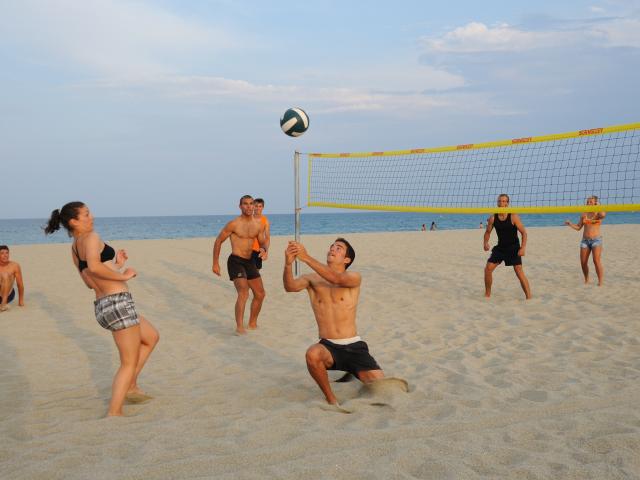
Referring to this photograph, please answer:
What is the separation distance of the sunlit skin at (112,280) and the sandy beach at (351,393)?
20 cm

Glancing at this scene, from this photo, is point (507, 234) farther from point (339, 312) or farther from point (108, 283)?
point (108, 283)

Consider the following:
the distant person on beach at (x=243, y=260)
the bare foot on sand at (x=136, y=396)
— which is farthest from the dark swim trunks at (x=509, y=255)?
the bare foot on sand at (x=136, y=396)

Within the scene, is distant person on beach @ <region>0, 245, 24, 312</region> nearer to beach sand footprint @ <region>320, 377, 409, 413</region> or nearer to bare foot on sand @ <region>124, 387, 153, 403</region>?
bare foot on sand @ <region>124, 387, 153, 403</region>

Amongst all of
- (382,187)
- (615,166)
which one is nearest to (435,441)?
(615,166)

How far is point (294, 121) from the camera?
844 cm

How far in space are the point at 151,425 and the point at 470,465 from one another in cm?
175

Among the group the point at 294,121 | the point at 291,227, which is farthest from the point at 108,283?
the point at 291,227

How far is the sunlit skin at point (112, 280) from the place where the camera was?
3.16 metres

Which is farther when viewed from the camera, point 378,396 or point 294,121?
point 294,121

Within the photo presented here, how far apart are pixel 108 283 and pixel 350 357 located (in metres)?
1.56

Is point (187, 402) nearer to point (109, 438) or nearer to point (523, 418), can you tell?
point (109, 438)

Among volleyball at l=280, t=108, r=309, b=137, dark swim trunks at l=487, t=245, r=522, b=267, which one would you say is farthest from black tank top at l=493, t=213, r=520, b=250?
volleyball at l=280, t=108, r=309, b=137

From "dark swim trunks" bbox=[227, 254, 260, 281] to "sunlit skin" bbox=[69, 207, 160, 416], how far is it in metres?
2.71

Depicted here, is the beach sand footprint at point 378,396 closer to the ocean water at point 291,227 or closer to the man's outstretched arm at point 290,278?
the man's outstretched arm at point 290,278
